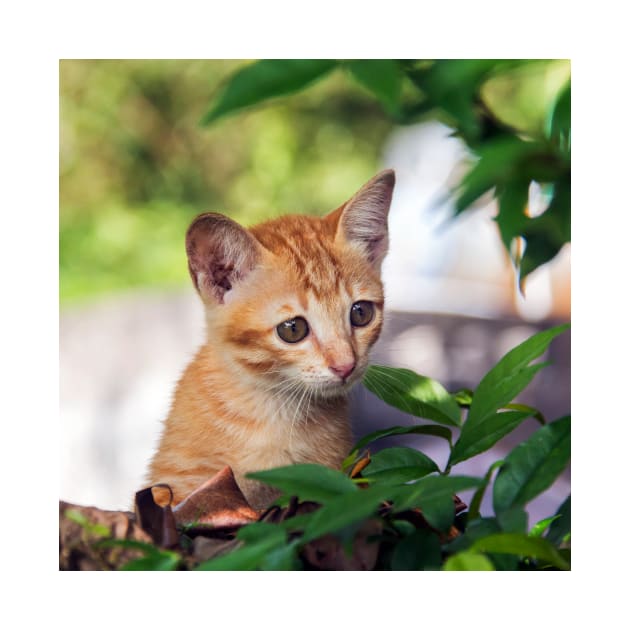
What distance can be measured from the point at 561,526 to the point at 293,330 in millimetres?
434

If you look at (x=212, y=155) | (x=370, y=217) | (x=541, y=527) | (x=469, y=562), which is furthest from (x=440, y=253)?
(x=469, y=562)

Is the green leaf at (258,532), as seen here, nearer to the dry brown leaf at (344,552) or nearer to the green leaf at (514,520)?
the dry brown leaf at (344,552)

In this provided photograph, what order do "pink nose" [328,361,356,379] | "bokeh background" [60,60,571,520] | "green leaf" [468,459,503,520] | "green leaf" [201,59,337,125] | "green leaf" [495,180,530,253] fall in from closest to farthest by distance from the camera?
"green leaf" [201,59,337,125]
"green leaf" [495,180,530,253]
"green leaf" [468,459,503,520]
"pink nose" [328,361,356,379]
"bokeh background" [60,60,571,520]

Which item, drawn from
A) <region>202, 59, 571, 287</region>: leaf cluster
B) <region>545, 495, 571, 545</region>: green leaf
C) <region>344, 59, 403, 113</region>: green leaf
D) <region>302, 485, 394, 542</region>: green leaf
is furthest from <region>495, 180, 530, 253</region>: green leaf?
<region>545, 495, 571, 545</region>: green leaf

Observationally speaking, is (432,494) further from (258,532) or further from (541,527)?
(541,527)

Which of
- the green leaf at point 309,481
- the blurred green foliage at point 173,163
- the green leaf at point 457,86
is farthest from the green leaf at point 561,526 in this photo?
the blurred green foliage at point 173,163

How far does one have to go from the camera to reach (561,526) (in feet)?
3.11

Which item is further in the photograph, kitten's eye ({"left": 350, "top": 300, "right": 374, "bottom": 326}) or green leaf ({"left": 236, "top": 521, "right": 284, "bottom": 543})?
kitten's eye ({"left": 350, "top": 300, "right": 374, "bottom": 326})

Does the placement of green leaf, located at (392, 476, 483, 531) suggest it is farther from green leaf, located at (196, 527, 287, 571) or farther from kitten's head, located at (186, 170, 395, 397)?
kitten's head, located at (186, 170, 395, 397)

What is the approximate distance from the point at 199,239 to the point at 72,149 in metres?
0.38

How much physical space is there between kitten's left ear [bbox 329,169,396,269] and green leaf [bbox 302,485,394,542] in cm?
53

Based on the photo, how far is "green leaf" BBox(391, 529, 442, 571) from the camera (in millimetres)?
833

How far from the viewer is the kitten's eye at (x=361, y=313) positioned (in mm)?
1200

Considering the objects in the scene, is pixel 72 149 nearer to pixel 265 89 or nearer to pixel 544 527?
pixel 265 89
